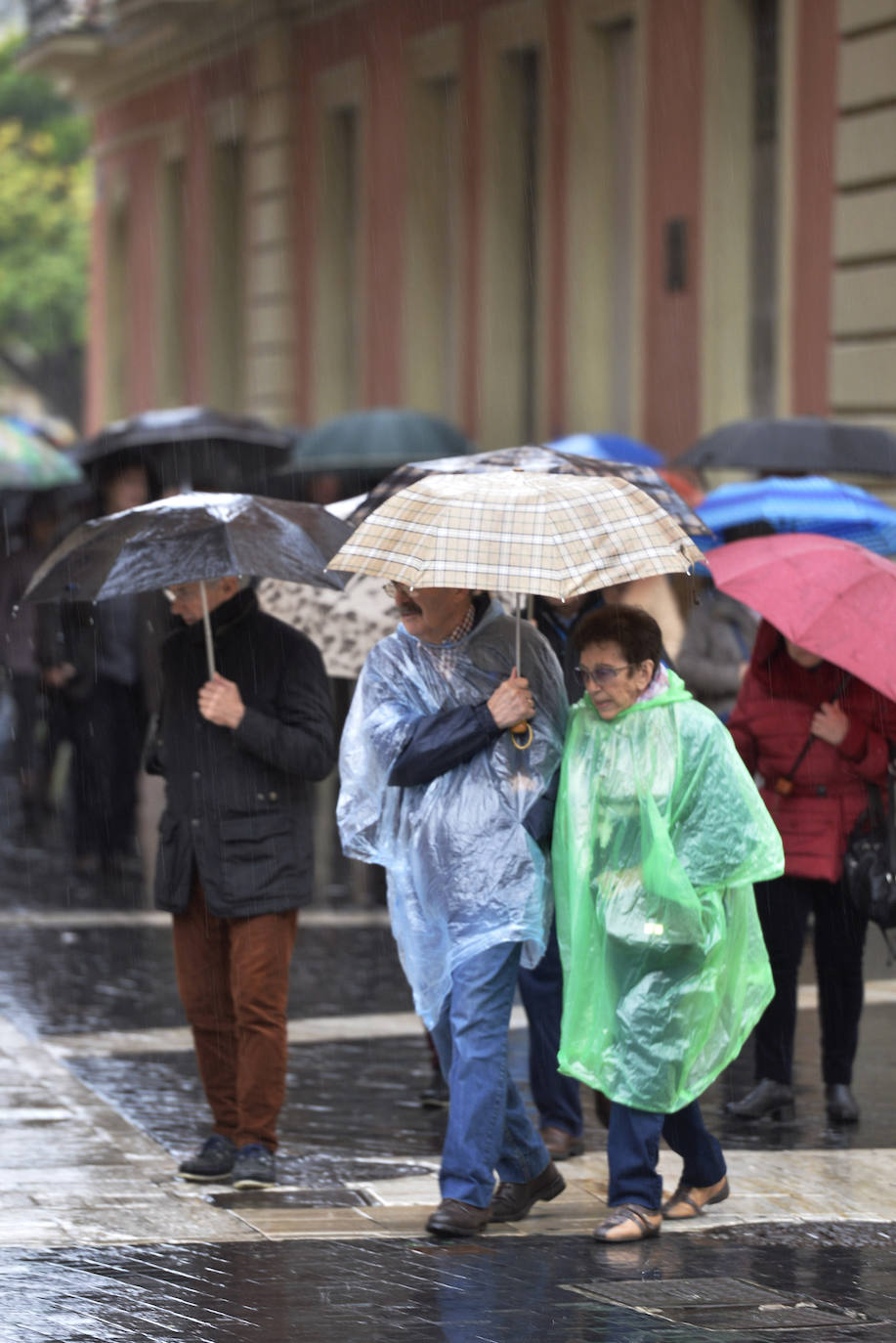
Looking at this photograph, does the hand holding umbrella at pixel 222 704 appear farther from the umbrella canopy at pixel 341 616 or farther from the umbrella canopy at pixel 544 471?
the umbrella canopy at pixel 341 616

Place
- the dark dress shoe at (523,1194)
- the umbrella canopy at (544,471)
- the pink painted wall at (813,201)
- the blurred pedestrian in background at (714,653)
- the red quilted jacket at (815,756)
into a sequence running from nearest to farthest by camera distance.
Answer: the dark dress shoe at (523,1194) < the umbrella canopy at (544,471) < the red quilted jacket at (815,756) < the blurred pedestrian in background at (714,653) < the pink painted wall at (813,201)

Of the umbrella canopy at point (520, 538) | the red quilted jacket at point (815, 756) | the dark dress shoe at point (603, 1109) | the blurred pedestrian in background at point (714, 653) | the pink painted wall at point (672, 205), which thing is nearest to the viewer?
the umbrella canopy at point (520, 538)

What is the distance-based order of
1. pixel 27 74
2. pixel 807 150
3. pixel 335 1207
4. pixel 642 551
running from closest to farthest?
pixel 642 551, pixel 335 1207, pixel 807 150, pixel 27 74

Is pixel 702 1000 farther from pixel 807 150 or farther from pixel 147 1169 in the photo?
pixel 807 150

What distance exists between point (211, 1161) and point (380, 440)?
10.3 meters

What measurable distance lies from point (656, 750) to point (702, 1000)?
639 millimetres

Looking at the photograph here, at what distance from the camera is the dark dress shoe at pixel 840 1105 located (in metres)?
7.68

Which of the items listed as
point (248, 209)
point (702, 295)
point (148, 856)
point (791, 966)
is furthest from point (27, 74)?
point (791, 966)

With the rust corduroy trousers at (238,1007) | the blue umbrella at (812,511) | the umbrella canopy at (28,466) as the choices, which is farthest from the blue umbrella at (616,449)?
the rust corduroy trousers at (238,1007)

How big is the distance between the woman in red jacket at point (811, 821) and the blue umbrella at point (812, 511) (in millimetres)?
945

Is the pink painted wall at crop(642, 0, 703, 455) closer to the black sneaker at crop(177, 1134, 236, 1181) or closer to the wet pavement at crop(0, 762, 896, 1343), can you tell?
the wet pavement at crop(0, 762, 896, 1343)

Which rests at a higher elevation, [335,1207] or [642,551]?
[642,551]

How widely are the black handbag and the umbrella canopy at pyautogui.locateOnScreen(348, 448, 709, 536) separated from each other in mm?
1355

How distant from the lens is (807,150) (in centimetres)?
1495
